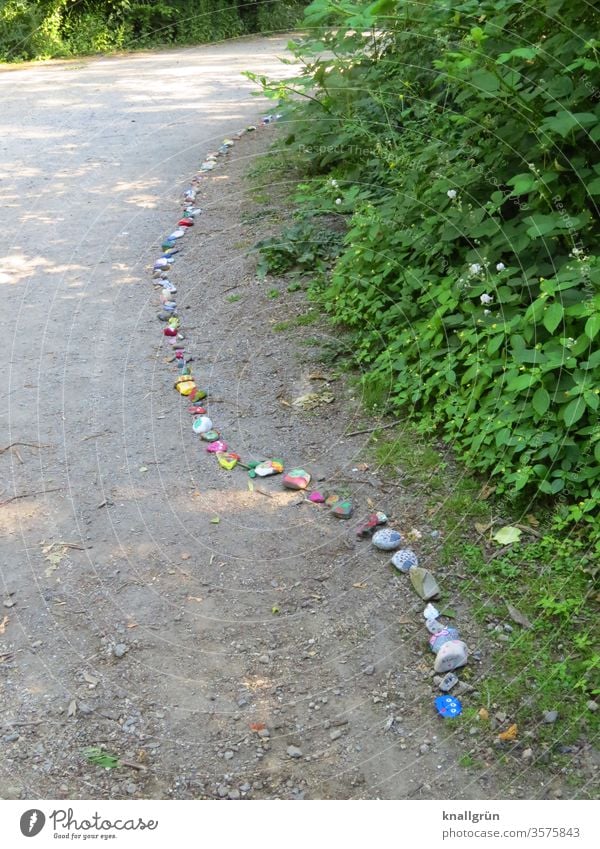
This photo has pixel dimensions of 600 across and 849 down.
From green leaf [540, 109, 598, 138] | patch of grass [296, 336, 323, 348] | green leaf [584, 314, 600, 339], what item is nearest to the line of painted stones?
patch of grass [296, 336, 323, 348]

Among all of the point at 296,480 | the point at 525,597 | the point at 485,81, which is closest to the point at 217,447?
the point at 296,480

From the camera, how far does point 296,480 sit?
165 inches

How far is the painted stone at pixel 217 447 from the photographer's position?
14.7 ft

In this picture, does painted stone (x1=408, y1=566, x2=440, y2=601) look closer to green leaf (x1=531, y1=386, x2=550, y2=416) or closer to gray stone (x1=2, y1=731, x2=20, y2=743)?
green leaf (x1=531, y1=386, x2=550, y2=416)

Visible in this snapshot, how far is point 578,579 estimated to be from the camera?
135 inches

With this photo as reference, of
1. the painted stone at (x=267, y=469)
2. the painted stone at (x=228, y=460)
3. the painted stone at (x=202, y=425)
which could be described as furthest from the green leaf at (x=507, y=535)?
the painted stone at (x=202, y=425)

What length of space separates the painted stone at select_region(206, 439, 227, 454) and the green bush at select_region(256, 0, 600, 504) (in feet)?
2.92

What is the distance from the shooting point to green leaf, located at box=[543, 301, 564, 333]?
12.2ft

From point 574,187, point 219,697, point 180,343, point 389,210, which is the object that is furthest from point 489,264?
point 219,697

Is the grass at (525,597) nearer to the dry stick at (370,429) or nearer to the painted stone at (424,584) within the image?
the painted stone at (424,584)

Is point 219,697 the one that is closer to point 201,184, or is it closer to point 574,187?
point 574,187

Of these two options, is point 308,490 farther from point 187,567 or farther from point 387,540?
point 187,567
